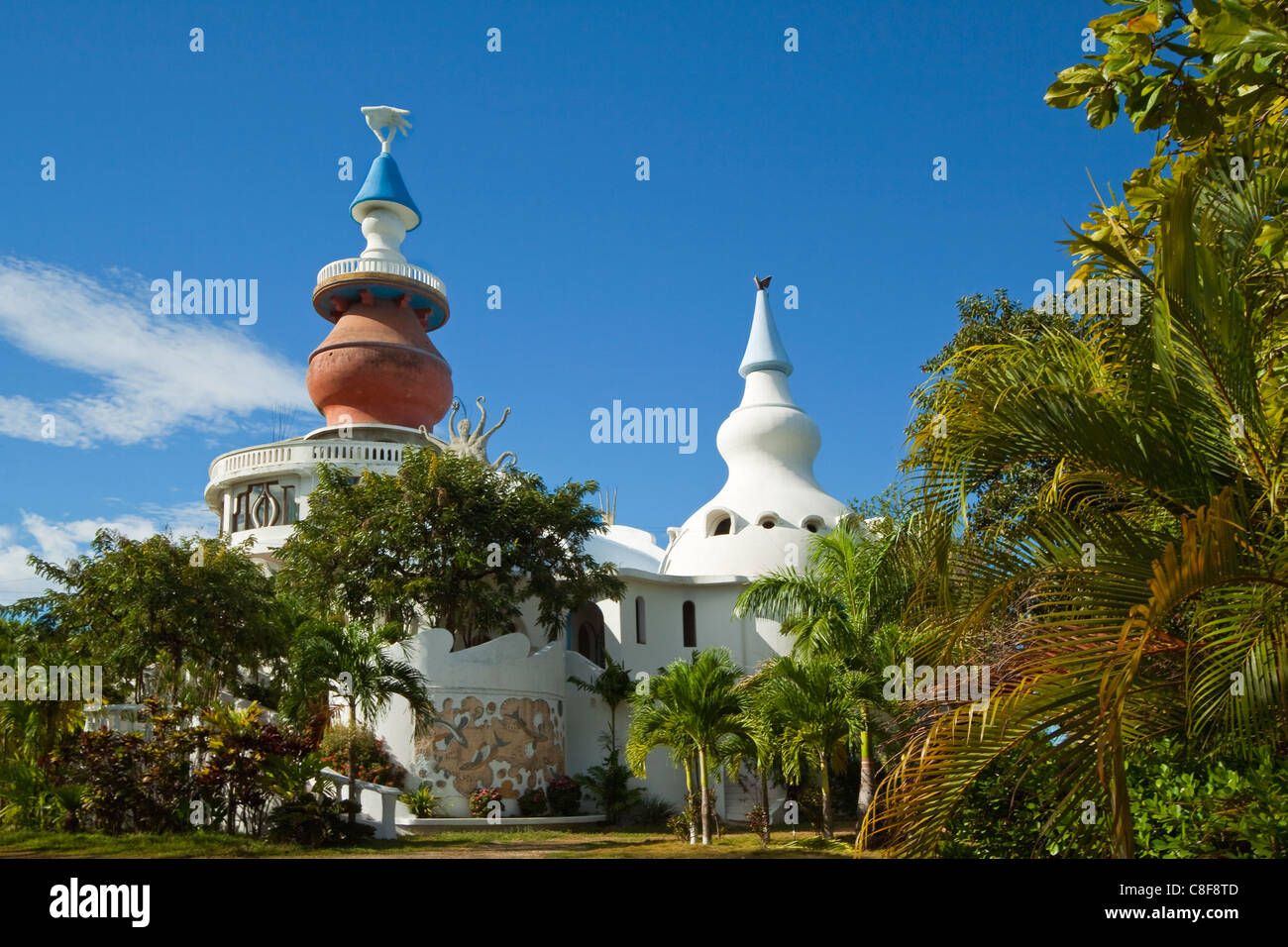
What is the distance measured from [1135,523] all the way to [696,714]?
11290 mm

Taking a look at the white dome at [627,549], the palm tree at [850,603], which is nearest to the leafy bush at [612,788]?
the palm tree at [850,603]

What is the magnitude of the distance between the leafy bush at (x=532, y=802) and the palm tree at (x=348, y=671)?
4.23m

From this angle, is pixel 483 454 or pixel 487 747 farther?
pixel 483 454

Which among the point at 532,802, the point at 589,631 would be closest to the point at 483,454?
the point at 589,631

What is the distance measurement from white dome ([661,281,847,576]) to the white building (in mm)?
49

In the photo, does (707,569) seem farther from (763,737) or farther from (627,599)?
(763,737)

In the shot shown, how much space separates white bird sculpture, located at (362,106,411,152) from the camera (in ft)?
122

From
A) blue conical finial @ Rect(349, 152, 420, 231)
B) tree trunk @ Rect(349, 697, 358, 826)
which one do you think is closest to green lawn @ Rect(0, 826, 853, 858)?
tree trunk @ Rect(349, 697, 358, 826)

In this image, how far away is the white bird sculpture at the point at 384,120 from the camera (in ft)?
122

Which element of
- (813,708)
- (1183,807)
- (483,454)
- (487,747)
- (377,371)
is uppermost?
(377,371)

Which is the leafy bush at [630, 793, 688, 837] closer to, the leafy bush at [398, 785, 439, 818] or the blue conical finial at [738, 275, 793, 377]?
the leafy bush at [398, 785, 439, 818]

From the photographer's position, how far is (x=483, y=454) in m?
29.1

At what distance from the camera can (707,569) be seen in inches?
1141

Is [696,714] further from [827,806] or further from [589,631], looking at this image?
[589,631]
